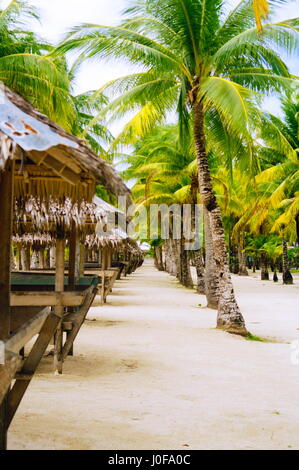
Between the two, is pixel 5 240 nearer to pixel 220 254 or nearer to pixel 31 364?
pixel 31 364

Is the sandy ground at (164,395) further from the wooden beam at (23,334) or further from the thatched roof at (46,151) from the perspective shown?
the thatched roof at (46,151)

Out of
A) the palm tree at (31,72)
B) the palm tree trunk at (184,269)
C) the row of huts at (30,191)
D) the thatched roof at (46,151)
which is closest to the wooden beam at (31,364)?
the row of huts at (30,191)

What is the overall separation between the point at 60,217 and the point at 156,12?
6022 millimetres

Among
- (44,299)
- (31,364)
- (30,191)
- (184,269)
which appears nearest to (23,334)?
(31,364)

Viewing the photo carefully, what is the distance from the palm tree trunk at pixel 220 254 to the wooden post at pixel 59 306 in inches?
172

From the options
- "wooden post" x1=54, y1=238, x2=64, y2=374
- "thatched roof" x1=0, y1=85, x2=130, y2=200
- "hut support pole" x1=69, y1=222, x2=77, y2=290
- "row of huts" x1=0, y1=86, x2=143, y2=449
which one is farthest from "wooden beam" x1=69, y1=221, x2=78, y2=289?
"thatched roof" x1=0, y1=85, x2=130, y2=200

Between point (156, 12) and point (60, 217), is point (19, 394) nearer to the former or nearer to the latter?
point (60, 217)

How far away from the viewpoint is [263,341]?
1000cm

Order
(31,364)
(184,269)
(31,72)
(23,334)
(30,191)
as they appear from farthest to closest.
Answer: (184,269), (31,72), (30,191), (31,364), (23,334)

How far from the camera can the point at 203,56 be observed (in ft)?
36.8

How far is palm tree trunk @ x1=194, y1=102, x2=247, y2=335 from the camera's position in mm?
10867

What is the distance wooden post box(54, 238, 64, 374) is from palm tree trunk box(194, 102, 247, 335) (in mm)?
4359

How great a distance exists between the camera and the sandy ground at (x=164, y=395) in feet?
14.2

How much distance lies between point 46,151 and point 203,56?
912cm
